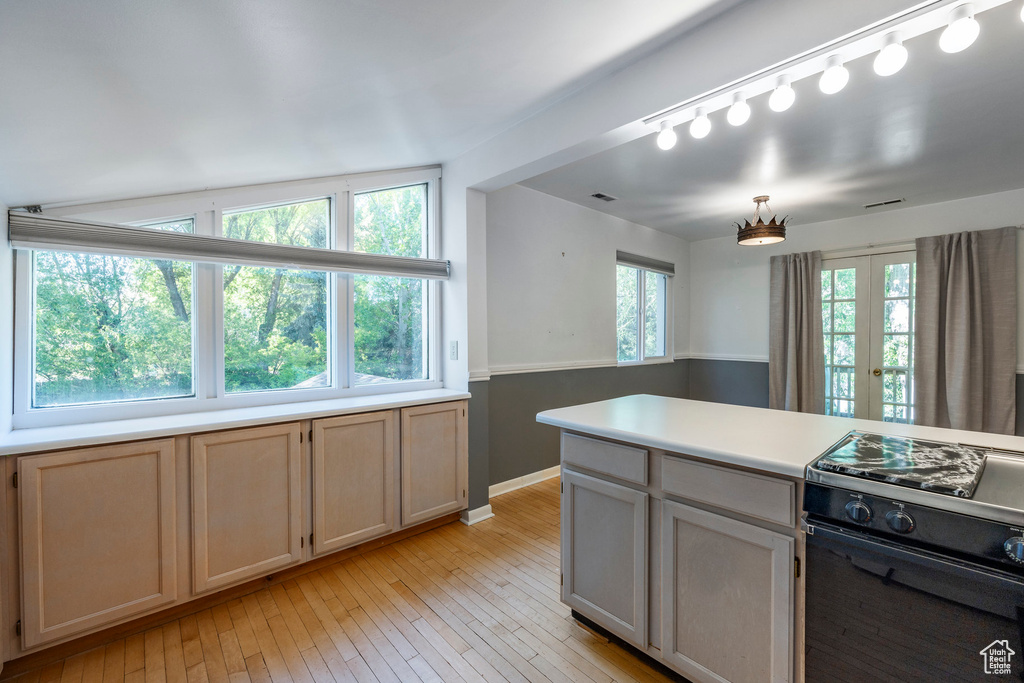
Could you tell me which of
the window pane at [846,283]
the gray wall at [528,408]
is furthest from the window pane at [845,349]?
the gray wall at [528,408]

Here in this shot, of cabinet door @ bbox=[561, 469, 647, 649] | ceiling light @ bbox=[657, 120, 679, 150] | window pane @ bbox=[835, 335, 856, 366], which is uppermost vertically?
ceiling light @ bbox=[657, 120, 679, 150]

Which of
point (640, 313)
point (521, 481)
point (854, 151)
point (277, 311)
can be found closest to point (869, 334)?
point (640, 313)

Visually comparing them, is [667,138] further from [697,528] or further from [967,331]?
[967,331]

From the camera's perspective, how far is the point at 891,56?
1413mm

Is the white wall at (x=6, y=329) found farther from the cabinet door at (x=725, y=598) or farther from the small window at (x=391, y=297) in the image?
the cabinet door at (x=725, y=598)

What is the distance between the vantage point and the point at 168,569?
191cm

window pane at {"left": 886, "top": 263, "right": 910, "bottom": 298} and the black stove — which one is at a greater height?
window pane at {"left": 886, "top": 263, "right": 910, "bottom": 298}

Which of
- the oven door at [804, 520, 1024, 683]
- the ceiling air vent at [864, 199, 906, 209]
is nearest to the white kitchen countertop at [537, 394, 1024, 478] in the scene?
the oven door at [804, 520, 1024, 683]

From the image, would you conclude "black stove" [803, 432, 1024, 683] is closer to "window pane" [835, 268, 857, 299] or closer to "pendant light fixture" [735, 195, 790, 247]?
"pendant light fixture" [735, 195, 790, 247]

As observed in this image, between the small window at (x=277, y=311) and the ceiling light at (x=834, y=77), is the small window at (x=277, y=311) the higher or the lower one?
the lower one

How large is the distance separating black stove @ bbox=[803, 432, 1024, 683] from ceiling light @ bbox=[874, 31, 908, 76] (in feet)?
4.07

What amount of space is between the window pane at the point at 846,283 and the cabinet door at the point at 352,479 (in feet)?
15.4

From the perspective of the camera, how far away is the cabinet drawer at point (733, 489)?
1265 mm

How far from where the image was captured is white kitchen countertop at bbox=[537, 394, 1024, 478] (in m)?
1.32
